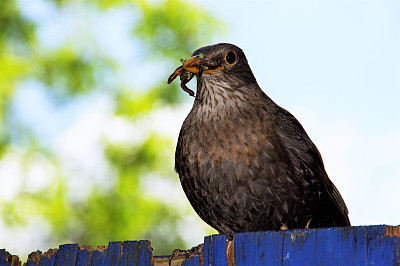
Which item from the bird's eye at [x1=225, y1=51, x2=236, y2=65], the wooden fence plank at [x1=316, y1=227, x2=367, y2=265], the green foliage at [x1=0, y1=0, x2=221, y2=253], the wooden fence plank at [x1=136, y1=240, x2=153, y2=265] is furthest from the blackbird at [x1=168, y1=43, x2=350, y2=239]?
the green foliage at [x1=0, y1=0, x2=221, y2=253]

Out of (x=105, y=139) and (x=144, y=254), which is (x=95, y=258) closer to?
(x=144, y=254)

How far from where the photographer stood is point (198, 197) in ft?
14.1

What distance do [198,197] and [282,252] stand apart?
1.74 m

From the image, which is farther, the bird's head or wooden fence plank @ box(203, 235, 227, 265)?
the bird's head

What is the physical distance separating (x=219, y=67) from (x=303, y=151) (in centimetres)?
85

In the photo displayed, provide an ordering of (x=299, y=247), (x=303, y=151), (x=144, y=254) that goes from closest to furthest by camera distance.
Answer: (x=299, y=247) → (x=144, y=254) → (x=303, y=151)

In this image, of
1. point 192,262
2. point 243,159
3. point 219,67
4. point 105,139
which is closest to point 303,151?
point 243,159

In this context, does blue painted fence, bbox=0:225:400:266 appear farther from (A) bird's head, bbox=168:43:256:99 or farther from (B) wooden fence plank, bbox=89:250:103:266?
(A) bird's head, bbox=168:43:256:99

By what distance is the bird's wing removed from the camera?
14.3 ft

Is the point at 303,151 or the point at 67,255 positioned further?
the point at 303,151

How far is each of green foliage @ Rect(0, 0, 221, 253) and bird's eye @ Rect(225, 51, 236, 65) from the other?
6.53 m

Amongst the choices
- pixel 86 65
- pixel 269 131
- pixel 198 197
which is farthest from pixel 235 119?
pixel 86 65

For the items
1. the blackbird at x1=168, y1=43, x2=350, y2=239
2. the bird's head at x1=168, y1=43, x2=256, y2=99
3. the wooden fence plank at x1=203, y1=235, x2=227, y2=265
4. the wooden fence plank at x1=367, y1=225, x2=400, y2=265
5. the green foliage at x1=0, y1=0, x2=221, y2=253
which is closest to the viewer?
the wooden fence plank at x1=367, y1=225, x2=400, y2=265

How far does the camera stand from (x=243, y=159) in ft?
13.3
